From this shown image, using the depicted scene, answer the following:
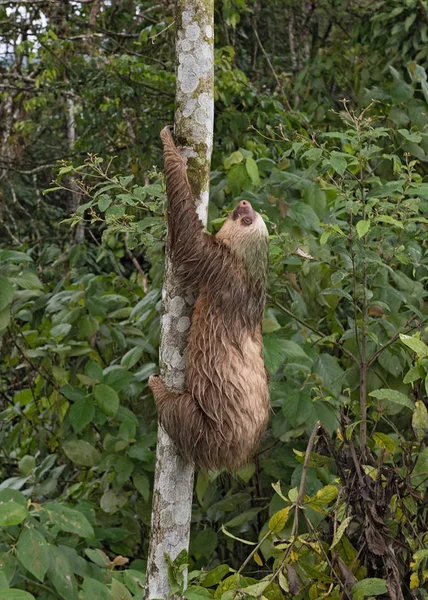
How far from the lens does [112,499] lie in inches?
174

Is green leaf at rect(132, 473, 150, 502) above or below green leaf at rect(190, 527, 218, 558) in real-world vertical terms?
above

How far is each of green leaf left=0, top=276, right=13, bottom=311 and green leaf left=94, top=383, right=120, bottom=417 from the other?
0.68m

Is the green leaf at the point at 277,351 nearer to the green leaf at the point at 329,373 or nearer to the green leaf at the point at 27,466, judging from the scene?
the green leaf at the point at 329,373

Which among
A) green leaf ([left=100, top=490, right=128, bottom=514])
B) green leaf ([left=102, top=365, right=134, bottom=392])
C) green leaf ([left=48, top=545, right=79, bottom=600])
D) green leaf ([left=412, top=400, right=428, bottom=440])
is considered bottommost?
green leaf ([left=100, top=490, right=128, bottom=514])

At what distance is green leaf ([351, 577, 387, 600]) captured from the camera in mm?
2748

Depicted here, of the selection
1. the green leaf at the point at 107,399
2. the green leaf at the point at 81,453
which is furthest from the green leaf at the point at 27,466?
the green leaf at the point at 107,399

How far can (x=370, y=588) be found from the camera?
275cm

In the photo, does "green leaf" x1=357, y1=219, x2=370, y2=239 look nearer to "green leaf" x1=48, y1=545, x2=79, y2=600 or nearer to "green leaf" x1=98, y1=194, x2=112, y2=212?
"green leaf" x1=98, y1=194, x2=112, y2=212

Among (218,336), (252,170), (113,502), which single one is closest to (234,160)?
(252,170)

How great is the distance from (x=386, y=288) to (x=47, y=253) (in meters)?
2.77

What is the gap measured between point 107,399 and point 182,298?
1.45 m

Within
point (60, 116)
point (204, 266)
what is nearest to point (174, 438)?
point (204, 266)

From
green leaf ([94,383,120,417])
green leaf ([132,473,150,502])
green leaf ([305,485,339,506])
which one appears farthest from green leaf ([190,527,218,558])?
green leaf ([305,485,339,506])

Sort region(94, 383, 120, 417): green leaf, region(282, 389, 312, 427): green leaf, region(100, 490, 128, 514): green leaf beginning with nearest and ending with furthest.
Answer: region(282, 389, 312, 427): green leaf, region(94, 383, 120, 417): green leaf, region(100, 490, 128, 514): green leaf
